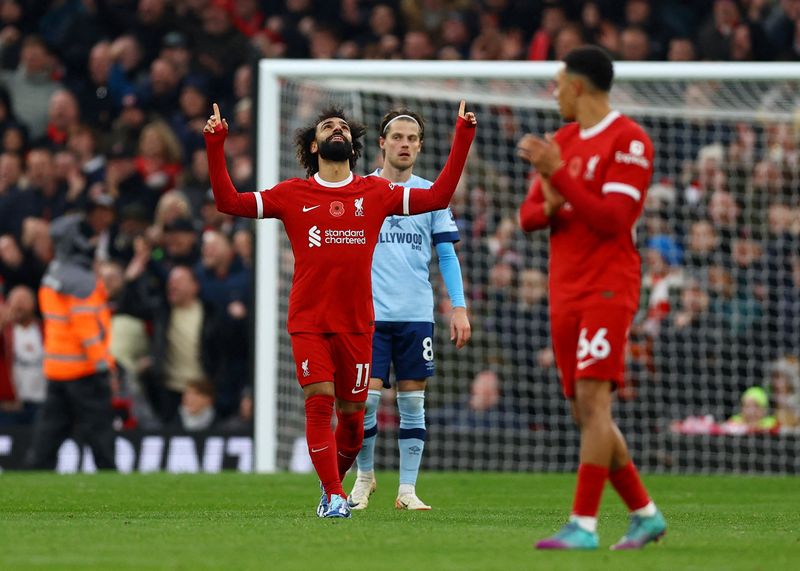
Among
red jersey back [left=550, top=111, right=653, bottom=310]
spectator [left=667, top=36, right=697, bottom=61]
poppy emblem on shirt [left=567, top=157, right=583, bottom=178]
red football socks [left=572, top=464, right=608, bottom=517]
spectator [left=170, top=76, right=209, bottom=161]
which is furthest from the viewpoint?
spectator [left=170, top=76, right=209, bottom=161]

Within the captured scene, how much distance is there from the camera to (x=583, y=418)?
21.6ft

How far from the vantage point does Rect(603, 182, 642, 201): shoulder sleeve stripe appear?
21.5 feet

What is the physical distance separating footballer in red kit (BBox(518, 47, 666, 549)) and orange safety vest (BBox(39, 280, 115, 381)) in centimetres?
954

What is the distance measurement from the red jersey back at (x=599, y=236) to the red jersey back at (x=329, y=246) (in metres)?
2.18

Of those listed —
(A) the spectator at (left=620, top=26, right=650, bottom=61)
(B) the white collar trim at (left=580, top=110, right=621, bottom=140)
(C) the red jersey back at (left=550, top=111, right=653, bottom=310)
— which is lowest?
(C) the red jersey back at (left=550, top=111, right=653, bottom=310)

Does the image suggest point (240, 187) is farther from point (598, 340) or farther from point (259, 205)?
point (598, 340)

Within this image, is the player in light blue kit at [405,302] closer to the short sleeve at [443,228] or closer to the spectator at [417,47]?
the short sleeve at [443,228]

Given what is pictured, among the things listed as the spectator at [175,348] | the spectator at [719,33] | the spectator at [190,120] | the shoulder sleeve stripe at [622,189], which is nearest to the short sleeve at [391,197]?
the shoulder sleeve stripe at [622,189]

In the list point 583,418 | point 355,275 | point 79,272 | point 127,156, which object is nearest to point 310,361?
point 355,275

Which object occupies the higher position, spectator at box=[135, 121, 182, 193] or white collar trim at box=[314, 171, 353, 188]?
spectator at box=[135, 121, 182, 193]

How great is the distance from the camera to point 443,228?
33.4 feet

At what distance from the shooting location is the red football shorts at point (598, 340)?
650 centimetres

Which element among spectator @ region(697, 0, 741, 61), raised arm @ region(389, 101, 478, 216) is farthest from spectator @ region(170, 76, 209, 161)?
raised arm @ region(389, 101, 478, 216)

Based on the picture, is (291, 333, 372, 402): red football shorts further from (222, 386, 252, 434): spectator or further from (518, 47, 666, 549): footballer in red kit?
(222, 386, 252, 434): spectator
